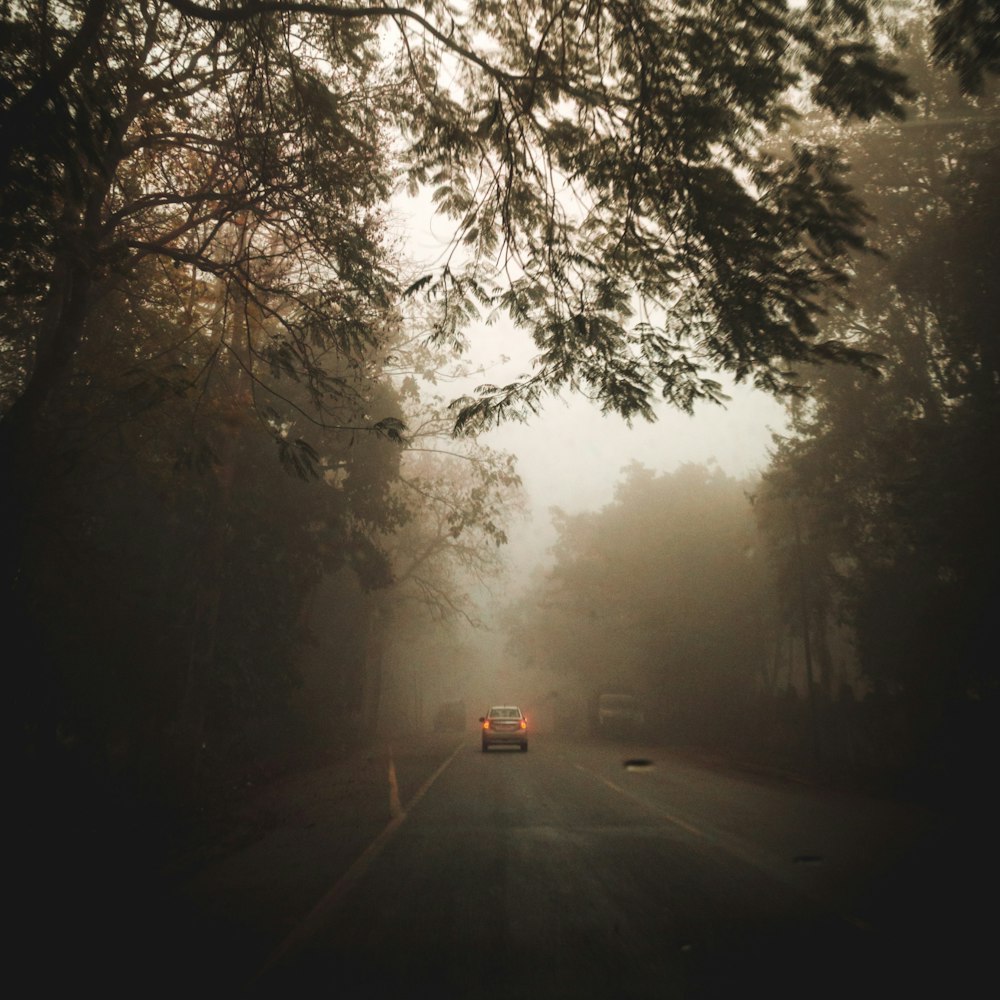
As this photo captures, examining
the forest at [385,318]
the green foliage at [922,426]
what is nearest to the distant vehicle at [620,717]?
the forest at [385,318]

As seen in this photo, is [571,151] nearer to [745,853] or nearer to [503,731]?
[745,853]

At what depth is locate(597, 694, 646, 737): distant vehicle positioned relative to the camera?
36469 mm

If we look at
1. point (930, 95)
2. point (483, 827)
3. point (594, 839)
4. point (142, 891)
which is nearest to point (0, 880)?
point (142, 891)

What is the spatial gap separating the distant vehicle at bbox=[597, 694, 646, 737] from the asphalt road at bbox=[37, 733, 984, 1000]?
998 inches

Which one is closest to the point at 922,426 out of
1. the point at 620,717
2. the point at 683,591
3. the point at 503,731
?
the point at 503,731

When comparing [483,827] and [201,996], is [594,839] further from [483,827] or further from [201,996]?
[201,996]

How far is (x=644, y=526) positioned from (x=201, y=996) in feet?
122

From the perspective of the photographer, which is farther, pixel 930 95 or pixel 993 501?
pixel 930 95

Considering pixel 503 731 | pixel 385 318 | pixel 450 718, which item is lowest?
pixel 450 718

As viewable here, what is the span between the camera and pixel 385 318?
30.7ft

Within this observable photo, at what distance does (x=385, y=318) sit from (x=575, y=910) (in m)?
6.83

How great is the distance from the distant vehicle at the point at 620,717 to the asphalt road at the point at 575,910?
25.3 metres

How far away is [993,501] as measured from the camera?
1342 cm

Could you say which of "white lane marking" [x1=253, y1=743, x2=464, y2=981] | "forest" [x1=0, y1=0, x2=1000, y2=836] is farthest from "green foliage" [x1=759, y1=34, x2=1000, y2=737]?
"white lane marking" [x1=253, y1=743, x2=464, y2=981]
